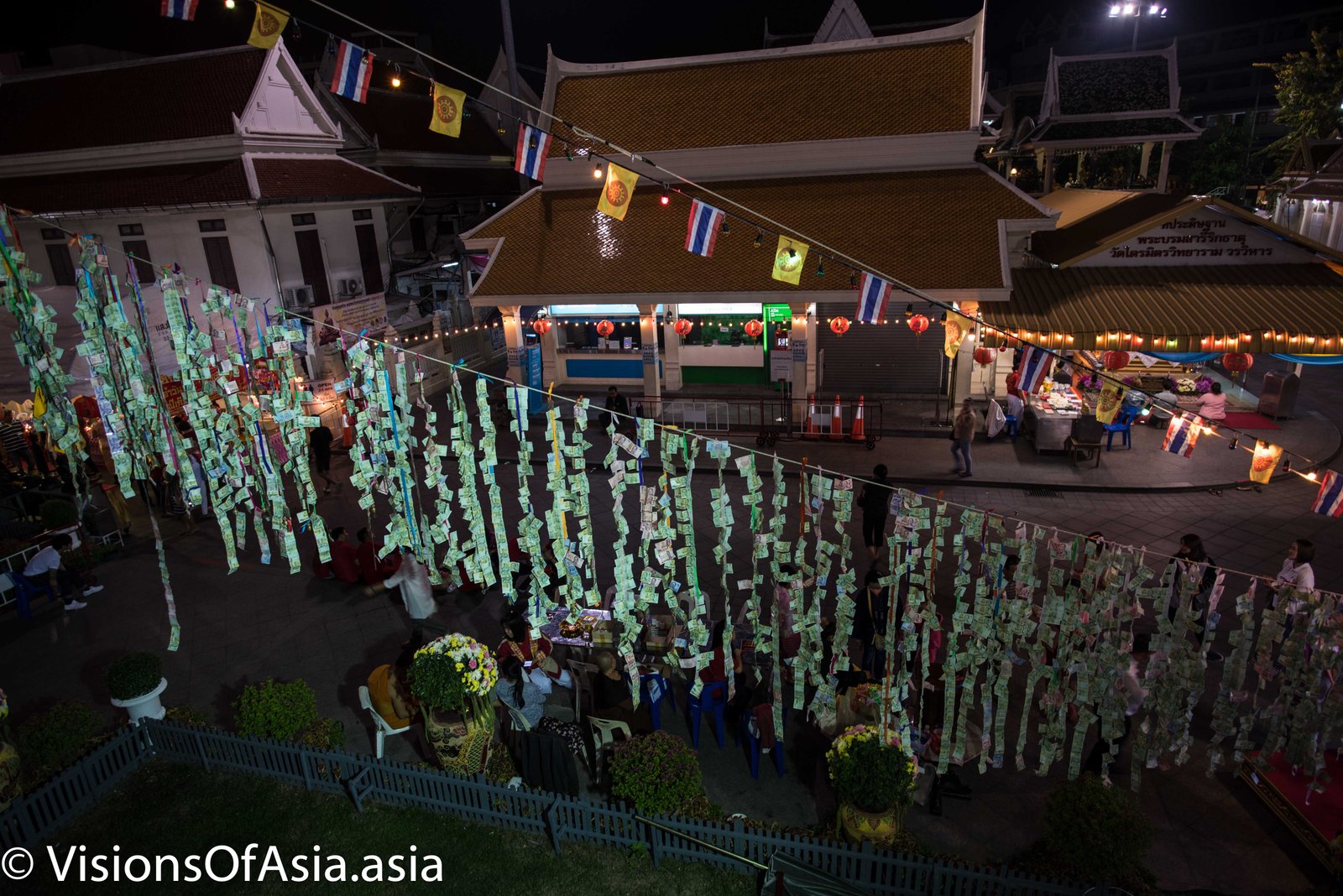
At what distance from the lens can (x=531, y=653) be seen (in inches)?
392

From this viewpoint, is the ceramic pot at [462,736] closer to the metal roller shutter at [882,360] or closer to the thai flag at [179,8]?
the thai flag at [179,8]

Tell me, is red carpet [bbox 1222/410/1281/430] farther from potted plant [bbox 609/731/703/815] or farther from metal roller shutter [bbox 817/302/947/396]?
potted plant [bbox 609/731/703/815]

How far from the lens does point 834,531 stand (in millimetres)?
14891

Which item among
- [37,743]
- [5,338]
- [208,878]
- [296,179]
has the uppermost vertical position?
[296,179]

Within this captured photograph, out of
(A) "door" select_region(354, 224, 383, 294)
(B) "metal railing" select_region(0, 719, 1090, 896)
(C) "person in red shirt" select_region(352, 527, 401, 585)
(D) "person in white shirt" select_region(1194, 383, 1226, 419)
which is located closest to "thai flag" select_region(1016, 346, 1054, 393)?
(D) "person in white shirt" select_region(1194, 383, 1226, 419)

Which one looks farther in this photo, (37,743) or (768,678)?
(768,678)

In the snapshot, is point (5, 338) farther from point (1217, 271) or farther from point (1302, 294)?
point (1302, 294)

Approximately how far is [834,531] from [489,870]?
9117mm

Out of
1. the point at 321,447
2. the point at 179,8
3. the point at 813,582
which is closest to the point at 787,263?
the point at 813,582

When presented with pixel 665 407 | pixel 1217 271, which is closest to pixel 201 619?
pixel 665 407

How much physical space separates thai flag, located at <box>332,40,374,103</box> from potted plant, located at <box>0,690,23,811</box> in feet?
25.5

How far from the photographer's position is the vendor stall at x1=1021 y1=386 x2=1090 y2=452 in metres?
18.1

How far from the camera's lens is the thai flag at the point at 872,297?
10.7 m

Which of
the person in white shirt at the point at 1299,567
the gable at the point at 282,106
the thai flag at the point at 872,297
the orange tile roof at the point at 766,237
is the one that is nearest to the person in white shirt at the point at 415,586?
the thai flag at the point at 872,297
